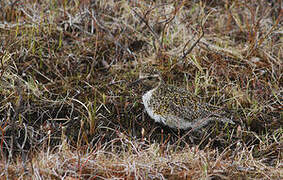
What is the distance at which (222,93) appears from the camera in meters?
5.07

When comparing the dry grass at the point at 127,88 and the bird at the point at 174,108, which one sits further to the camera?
the bird at the point at 174,108

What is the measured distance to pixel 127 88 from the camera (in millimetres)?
5035

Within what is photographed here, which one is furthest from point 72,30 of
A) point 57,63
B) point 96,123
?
point 96,123

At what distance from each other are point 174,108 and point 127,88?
3.08 feet

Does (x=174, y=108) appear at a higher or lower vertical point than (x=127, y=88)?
higher

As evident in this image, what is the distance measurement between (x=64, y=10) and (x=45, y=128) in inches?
80.1

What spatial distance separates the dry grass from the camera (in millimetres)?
3785

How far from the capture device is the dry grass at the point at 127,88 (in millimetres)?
3785

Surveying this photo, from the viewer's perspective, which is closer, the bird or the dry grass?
the dry grass

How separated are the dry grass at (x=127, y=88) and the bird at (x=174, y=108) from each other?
0.60ft

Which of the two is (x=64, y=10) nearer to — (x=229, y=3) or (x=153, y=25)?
(x=153, y=25)

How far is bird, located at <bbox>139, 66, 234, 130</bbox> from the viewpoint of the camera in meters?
4.31

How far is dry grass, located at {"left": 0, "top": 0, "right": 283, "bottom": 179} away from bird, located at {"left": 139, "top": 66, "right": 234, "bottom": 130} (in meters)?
0.18

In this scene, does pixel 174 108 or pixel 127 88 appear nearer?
pixel 174 108
